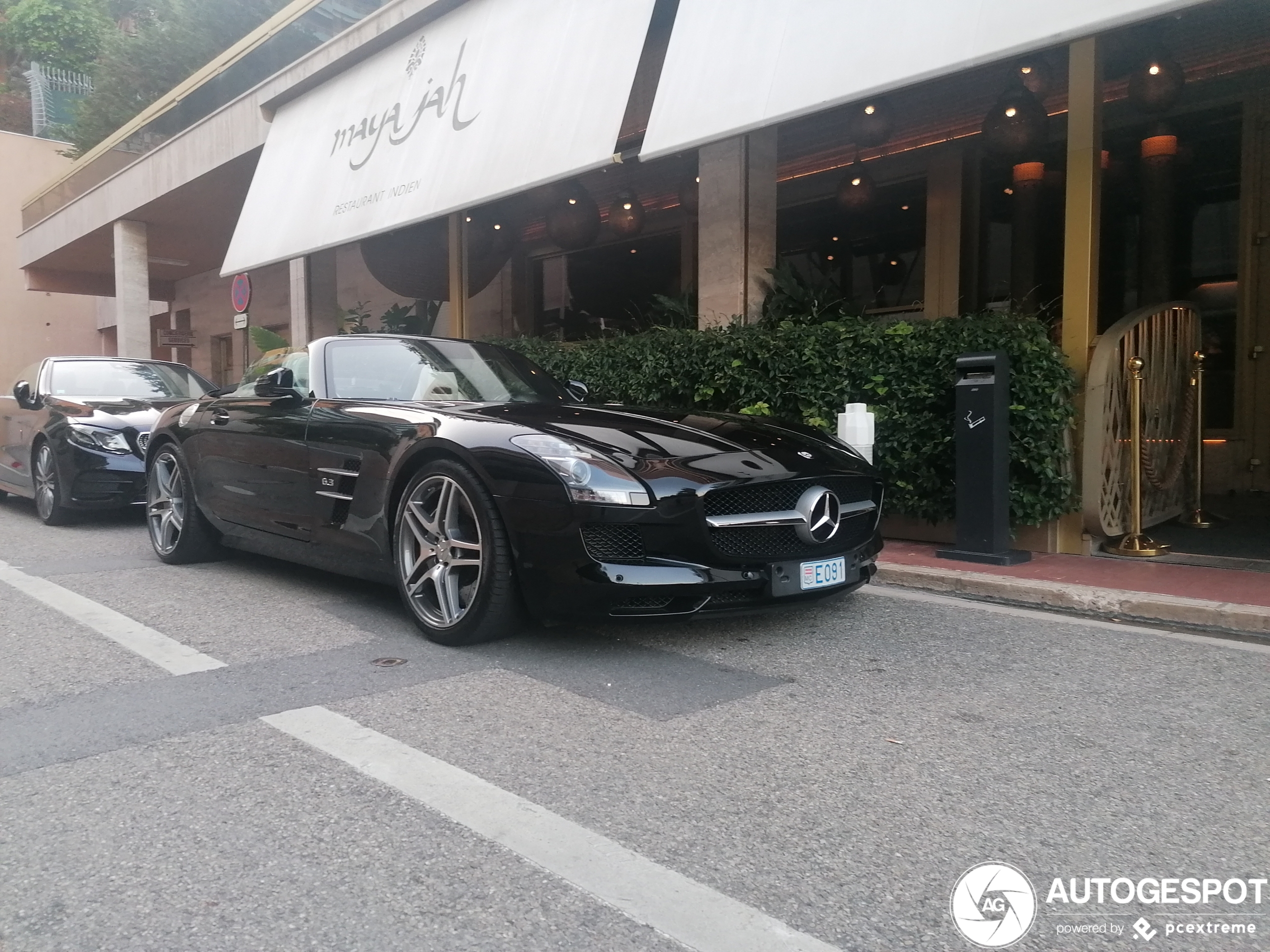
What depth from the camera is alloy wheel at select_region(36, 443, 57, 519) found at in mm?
7992

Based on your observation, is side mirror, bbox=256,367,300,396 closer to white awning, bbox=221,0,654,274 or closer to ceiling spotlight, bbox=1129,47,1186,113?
white awning, bbox=221,0,654,274

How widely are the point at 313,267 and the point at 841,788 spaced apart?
1312 cm

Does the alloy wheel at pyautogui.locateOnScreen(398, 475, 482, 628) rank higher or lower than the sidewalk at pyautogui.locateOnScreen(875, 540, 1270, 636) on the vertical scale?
higher

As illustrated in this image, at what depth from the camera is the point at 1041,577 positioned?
5.18 m

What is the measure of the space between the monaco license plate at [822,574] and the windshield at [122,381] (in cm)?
646

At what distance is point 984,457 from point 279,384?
404 cm

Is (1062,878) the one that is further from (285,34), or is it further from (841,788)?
(285,34)

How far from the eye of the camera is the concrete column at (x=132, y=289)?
1802 cm

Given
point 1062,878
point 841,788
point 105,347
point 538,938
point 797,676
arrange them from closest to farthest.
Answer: point 538,938, point 1062,878, point 841,788, point 797,676, point 105,347

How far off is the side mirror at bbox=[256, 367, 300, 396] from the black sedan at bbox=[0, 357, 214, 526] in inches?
102

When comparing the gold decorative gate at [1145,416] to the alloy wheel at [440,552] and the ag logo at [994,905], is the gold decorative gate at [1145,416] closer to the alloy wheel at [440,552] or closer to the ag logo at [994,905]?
the alloy wheel at [440,552]

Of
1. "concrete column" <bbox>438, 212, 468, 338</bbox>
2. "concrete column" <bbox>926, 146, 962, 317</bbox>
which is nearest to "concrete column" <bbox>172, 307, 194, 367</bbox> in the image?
"concrete column" <bbox>438, 212, 468, 338</bbox>

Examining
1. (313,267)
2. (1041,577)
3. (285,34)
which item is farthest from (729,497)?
(285,34)

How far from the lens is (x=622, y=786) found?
262 cm
